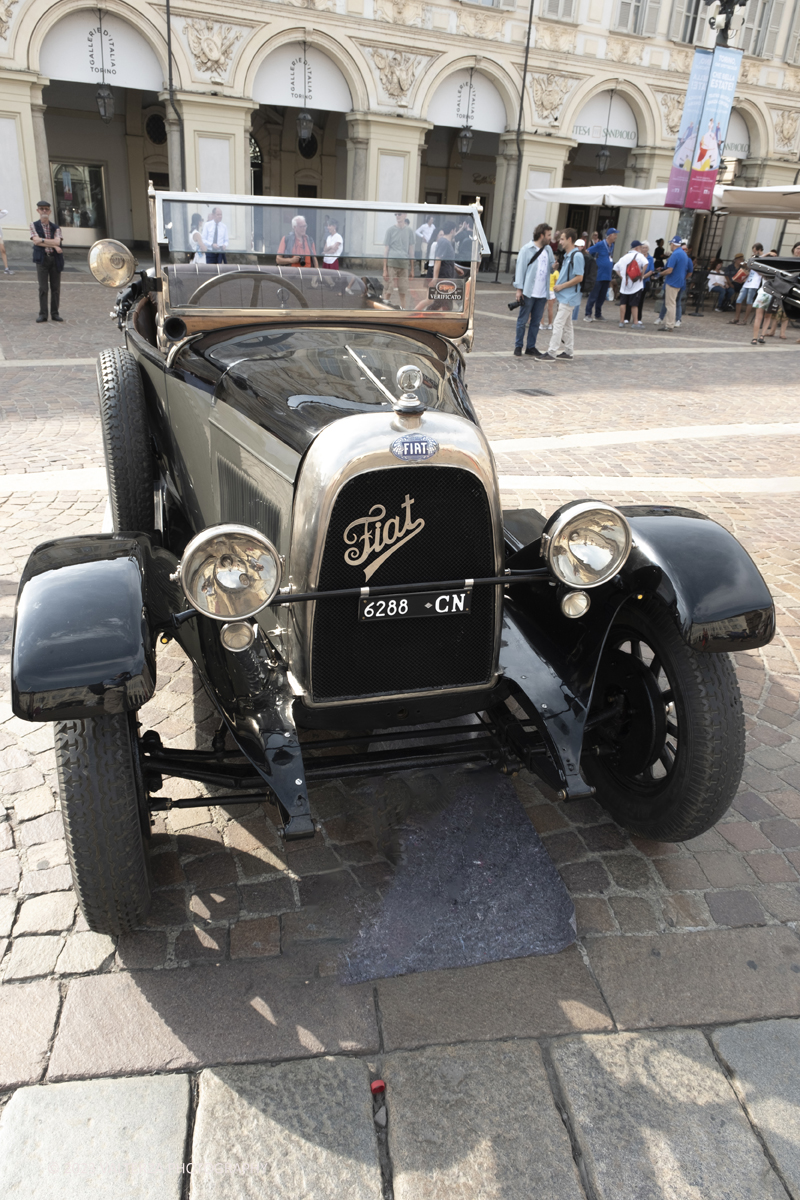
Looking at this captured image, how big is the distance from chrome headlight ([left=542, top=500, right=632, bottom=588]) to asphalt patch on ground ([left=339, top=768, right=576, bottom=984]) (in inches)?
27.2

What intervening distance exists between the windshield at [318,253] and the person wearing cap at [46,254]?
8488 millimetres

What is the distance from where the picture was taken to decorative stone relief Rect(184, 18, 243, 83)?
18062mm

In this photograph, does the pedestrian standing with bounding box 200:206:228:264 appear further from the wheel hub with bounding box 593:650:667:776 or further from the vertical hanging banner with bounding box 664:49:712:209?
the vertical hanging banner with bounding box 664:49:712:209

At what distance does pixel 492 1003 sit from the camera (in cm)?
214

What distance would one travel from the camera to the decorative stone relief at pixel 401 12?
19391 mm

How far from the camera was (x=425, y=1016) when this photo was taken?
2.10 metres

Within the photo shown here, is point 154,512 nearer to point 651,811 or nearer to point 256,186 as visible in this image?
point 651,811

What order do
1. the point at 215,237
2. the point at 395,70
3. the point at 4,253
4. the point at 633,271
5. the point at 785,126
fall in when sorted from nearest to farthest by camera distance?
1. the point at 215,237
2. the point at 633,271
3. the point at 4,253
4. the point at 395,70
5. the point at 785,126

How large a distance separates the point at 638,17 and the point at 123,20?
1353cm

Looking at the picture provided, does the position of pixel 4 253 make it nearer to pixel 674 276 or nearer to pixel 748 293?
pixel 674 276

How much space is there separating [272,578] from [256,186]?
1028 inches

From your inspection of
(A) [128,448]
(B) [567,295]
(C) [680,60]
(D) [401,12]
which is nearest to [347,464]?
(A) [128,448]

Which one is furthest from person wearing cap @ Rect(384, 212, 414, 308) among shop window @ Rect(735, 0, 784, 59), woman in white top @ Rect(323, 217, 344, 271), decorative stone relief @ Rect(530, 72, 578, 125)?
shop window @ Rect(735, 0, 784, 59)

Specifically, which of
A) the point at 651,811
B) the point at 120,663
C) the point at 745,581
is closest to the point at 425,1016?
the point at 651,811
